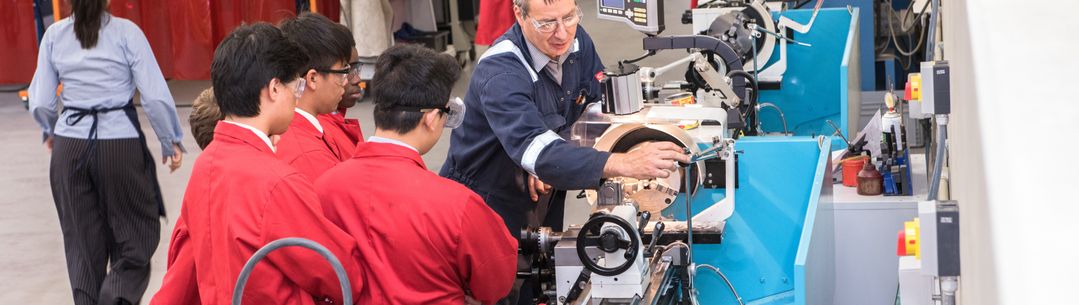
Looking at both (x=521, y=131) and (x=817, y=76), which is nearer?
(x=521, y=131)

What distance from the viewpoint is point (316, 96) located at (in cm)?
274

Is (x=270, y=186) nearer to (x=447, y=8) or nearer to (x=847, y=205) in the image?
(x=847, y=205)

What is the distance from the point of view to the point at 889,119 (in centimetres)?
345

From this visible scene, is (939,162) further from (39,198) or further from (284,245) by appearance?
(39,198)

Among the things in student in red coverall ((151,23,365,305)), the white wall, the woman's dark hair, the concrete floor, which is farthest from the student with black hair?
the white wall

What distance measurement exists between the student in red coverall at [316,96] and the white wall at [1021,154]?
5.83ft

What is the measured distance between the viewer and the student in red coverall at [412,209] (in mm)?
2311

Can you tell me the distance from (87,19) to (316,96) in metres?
1.60

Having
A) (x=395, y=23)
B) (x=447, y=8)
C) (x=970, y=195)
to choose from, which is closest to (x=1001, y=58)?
(x=970, y=195)

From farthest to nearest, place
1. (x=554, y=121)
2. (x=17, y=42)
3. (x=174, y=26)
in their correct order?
1. (x=17, y=42)
2. (x=174, y=26)
3. (x=554, y=121)

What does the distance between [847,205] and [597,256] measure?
123 centimetres

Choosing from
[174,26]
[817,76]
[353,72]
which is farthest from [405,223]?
[174,26]

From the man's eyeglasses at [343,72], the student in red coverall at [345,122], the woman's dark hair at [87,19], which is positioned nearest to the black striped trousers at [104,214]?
the woman's dark hair at [87,19]

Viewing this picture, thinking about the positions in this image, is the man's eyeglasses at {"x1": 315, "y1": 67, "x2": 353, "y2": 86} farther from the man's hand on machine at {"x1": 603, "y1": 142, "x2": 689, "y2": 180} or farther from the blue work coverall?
the man's hand on machine at {"x1": 603, "y1": 142, "x2": 689, "y2": 180}
